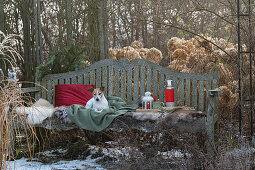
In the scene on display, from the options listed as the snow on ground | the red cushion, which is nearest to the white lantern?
the red cushion

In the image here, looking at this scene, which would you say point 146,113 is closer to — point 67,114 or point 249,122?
point 67,114

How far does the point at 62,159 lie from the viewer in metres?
3.85

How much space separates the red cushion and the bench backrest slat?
192mm

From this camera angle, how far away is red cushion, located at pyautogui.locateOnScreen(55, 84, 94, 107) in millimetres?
4280

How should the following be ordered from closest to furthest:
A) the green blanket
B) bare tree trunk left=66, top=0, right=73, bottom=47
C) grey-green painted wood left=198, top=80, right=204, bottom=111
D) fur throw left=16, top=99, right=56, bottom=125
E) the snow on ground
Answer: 1. the snow on ground
2. the green blanket
3. fur throw left=16, top=99, right=56, bottom=125
4. grey-green painted wood left=198, top=80, right=204, bottom=111
5. bare tree trunk left=66, top=0, right=73, bottom=47

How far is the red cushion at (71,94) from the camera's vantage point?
4280mm

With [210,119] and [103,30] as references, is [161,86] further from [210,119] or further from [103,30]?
[103,30]

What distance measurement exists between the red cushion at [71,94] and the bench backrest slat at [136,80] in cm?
19

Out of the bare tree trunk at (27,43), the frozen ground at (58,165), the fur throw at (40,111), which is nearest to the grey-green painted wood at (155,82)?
the frozen ground at (58,165)

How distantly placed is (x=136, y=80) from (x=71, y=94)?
2.79ft

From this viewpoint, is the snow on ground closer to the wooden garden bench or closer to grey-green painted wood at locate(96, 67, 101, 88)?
the wooden garden bench

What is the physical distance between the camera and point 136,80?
14.4ft

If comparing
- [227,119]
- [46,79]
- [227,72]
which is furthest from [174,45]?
[46,79]

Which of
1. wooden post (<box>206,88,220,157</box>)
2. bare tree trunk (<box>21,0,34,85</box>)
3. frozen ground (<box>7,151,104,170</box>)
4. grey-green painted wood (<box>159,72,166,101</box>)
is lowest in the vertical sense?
frozen ground (<box>7,151,104,170</box>)
